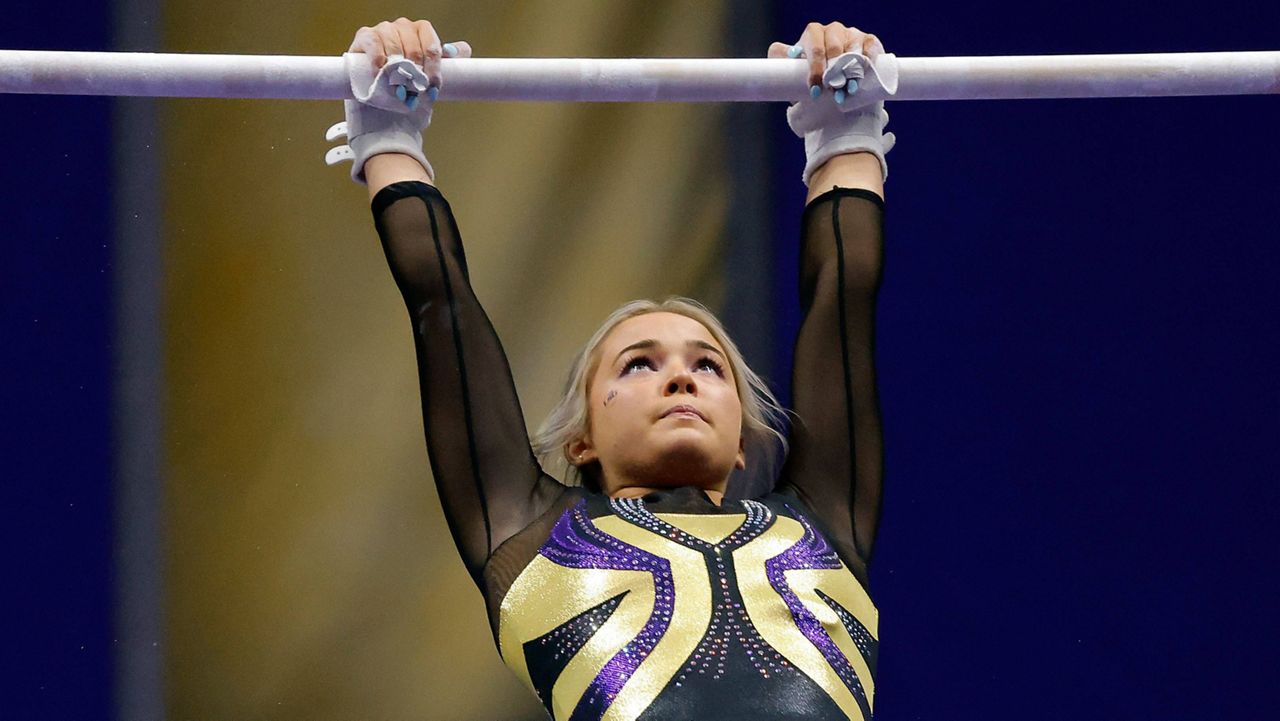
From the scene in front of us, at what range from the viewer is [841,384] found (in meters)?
2.03

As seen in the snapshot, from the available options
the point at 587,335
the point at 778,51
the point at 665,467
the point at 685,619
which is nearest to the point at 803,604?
the point at 685,619

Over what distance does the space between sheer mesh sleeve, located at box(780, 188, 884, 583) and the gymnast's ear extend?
25 centimetres

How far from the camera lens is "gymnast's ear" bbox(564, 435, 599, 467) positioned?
210cm

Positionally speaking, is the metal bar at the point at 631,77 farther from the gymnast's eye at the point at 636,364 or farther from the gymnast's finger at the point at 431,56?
the gymnast's eye at the point at 636,364

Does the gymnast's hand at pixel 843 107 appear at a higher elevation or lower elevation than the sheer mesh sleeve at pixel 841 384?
higher

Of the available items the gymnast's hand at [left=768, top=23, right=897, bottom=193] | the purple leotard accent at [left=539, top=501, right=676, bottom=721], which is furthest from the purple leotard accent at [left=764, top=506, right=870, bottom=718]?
the gymnast's hand at [left=768, top=23, right=897, bottom=193]

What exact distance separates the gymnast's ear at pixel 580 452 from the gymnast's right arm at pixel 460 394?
0.12m

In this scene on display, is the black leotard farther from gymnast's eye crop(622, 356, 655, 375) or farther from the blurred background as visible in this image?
the blurred background

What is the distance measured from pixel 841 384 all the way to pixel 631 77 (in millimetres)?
462

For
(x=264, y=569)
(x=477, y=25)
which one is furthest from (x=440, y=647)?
(x=477, y=25)

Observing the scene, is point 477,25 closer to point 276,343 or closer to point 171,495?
point 276,343

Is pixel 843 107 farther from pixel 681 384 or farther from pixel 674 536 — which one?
pixel 674 536

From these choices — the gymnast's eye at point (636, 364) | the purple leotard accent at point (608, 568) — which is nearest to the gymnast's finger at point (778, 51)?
the gymnast's eye at point (636, 364)

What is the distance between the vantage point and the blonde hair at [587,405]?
2.13 metres
